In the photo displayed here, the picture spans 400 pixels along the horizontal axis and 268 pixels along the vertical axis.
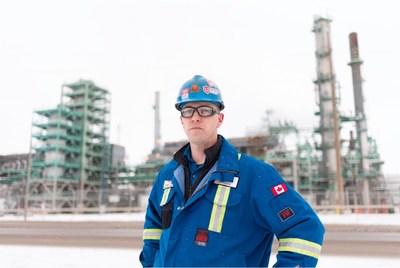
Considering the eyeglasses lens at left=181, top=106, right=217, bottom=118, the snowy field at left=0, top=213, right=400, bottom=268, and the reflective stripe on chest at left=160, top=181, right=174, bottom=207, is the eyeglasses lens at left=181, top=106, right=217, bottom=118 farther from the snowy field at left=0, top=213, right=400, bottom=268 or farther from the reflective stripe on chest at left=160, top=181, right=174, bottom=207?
the snowy field at left=0, top=213, right=400, bottom=268

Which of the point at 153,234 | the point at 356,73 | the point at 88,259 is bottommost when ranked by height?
the point at 88,259

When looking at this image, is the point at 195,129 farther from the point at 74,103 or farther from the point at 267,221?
the point at 74,103

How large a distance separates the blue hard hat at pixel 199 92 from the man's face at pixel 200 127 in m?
0.04

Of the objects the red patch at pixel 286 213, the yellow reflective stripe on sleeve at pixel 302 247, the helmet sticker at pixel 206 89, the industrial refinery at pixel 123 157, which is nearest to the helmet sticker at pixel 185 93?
the helmet sticker at pixel 206 89

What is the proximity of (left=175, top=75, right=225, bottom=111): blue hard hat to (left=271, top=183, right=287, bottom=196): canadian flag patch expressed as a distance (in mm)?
701

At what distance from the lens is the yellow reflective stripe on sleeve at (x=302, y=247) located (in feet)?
6.02

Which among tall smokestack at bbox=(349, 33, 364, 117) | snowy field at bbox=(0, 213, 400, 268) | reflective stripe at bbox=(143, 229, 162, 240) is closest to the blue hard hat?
Answer: reflective stripe at bbox=(143, 229, 162, 240)

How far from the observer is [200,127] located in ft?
7.20

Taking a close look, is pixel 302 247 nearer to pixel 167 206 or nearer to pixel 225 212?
pixel 225 212

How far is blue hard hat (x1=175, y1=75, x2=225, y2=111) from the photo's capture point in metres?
2.21

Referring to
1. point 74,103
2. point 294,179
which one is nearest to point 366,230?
point 294,179

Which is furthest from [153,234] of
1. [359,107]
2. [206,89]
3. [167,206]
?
[359,107]

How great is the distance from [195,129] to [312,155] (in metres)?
41.4

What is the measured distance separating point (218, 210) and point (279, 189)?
0.40m
